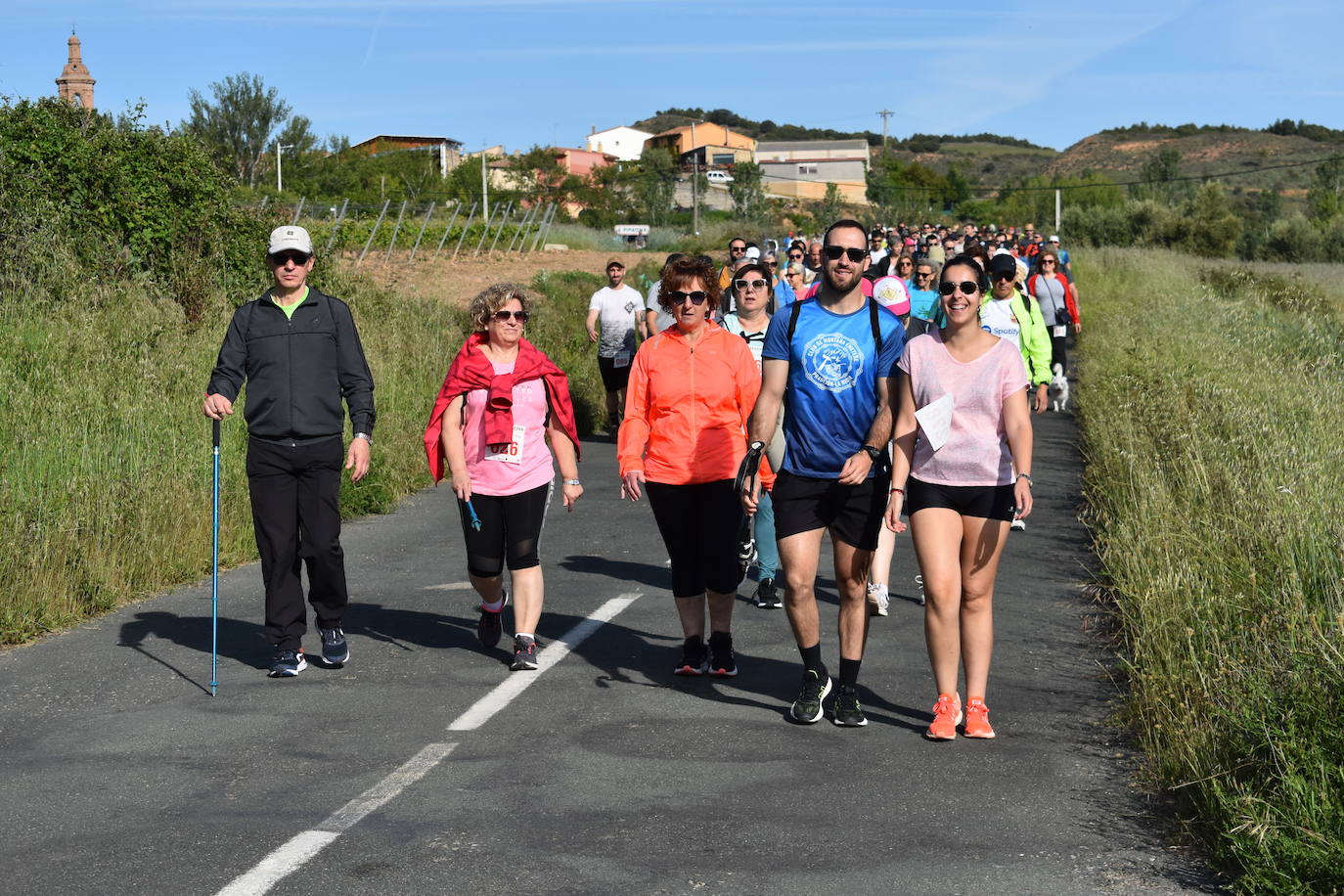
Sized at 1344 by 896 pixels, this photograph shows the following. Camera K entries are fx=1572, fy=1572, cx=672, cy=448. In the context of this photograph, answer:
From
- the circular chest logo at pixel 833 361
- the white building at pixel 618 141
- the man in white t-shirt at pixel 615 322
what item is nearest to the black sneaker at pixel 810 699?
the circular chest logo at pixel 833 361

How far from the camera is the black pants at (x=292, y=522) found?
7.55 m

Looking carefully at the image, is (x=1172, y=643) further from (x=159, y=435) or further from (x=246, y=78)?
(x=246, y=78)

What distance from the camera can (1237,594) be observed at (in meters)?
6.78

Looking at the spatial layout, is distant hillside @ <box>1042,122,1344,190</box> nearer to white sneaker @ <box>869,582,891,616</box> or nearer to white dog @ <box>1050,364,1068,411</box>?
white dog @ <box>1050,364,1068,411</box>

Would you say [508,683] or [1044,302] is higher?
[1044,302]

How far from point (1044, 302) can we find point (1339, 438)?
8.16 m

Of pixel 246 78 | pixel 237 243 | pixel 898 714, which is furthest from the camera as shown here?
pixel 246 78

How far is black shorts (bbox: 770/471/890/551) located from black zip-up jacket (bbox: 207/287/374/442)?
221cm

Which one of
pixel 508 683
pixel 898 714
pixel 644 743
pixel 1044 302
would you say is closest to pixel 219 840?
pixel 644 743

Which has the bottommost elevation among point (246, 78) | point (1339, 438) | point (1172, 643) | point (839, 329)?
point (1172, 643)

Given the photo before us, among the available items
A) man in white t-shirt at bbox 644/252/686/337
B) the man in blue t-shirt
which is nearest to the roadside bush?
man in white t-shirt at bbox 644/252/686/337

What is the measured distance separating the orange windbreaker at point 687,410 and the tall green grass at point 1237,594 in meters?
2.05

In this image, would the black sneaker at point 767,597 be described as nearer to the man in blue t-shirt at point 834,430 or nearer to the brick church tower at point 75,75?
the man in blue t-shirt at point 834,430

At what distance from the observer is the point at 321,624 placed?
7801 millimetres
